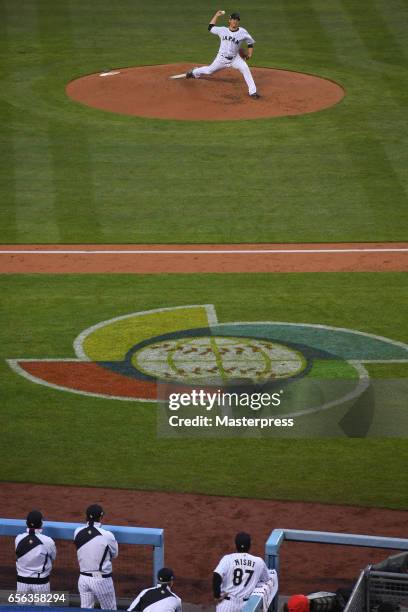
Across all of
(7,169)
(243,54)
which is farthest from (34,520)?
(243,54)

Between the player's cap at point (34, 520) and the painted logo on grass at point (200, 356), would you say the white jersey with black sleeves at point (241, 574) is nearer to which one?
the player's cap at point (34, 520)

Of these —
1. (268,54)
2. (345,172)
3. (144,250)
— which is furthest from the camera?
(268,54)

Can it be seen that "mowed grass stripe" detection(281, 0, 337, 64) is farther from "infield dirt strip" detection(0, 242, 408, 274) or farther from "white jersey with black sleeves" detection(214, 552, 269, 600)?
"white jersey with black sleeves" detection(214, 552, 269, 600)

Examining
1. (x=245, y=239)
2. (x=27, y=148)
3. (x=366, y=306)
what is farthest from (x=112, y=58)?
(x=366, y=306)

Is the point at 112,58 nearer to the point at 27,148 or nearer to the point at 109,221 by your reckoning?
the point at 27,148

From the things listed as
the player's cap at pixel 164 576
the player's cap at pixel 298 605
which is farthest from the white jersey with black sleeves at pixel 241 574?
the player's cap at pixel 164 576

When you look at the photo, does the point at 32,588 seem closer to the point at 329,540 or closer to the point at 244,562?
the point at 244,562

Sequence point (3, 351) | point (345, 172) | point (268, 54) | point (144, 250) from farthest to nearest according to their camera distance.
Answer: point (268, 54), point (345, 172), point (144, 250), point (3, 351)

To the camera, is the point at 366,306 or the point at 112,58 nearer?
the point at 366,306
